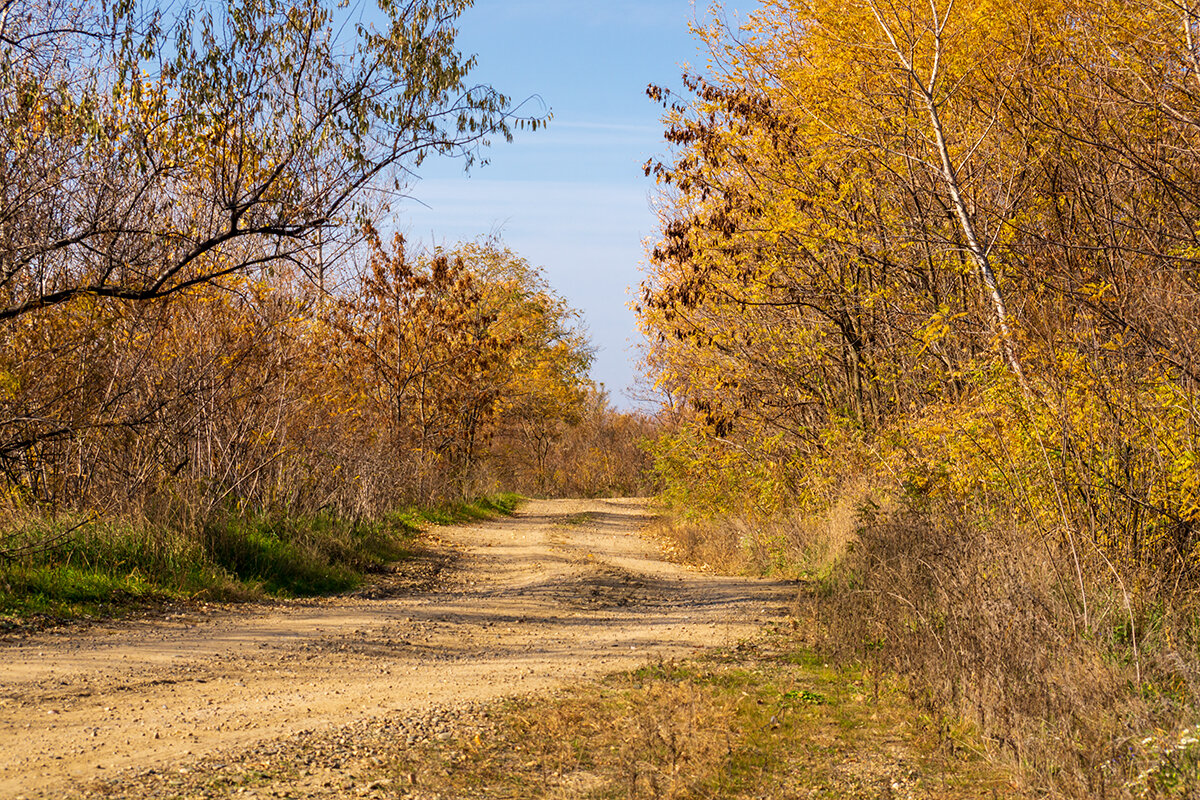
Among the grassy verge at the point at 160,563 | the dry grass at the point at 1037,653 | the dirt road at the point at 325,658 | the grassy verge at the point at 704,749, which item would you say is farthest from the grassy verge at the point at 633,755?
the grassy verge at the point at 160,563

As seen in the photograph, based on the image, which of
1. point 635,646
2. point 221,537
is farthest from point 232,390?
point 635,646

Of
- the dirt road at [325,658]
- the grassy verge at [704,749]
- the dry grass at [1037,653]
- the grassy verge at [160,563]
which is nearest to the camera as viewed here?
the dry grass at [1037,653]

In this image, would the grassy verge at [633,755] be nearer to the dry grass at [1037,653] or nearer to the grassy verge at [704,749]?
the grassy verge at [704,749]

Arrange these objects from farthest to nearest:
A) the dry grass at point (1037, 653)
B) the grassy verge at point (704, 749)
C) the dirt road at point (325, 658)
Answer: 1. the dirt road at point (325, 658)
2. the grassy verge at point (704, 749)
3. the dry grass at point (1037, 653)

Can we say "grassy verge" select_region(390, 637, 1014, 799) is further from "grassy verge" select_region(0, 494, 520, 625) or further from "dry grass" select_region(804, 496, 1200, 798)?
"grassy verge" select_region(0, 494, 520, 625)

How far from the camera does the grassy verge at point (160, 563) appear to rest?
894 cm

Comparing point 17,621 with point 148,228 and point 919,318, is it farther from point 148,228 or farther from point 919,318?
point 919,318

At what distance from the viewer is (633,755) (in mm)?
5230

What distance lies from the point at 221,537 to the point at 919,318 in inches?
370

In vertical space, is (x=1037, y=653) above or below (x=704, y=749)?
above

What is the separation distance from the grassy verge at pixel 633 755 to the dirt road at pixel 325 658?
0.40 m

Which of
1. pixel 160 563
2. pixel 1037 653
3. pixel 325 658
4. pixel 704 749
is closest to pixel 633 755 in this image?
pixel 704 749

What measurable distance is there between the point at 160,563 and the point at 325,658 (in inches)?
130

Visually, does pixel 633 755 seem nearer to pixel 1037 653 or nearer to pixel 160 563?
pixel 1037 653
